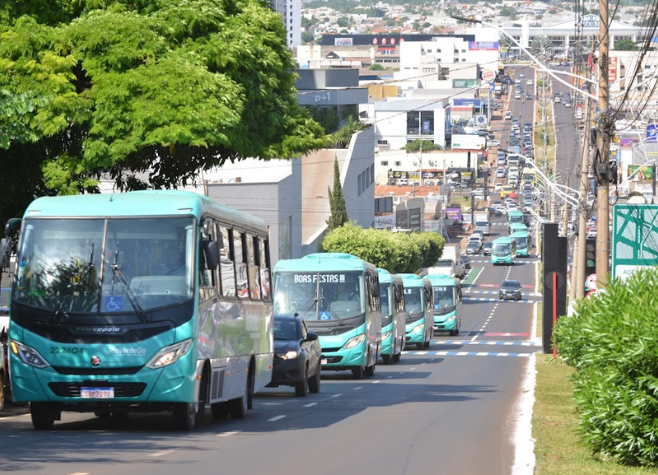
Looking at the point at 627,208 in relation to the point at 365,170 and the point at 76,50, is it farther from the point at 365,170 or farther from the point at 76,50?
the point at 365,170

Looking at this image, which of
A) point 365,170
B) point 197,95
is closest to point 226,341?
point 197,95

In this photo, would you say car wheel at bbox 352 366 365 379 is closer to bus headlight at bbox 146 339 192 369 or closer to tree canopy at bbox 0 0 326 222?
tree canopy at bbox 0 0 326 222

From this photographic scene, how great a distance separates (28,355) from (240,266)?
171 inches

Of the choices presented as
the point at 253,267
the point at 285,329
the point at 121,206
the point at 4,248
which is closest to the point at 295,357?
the point at 285,329

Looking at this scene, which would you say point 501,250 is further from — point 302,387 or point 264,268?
point 264,268

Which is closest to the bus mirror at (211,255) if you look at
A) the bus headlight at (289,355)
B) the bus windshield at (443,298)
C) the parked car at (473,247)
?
the bus headlight at (289,355)

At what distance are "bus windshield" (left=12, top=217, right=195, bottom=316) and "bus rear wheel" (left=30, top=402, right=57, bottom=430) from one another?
4.27ft

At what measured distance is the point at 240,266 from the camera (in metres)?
19.8

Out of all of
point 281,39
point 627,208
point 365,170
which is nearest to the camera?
point 281,39

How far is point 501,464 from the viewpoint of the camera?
1417 centimetres

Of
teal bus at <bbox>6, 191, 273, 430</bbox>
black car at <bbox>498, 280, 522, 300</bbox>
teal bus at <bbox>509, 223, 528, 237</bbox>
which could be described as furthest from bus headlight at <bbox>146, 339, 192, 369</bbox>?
teal bus at <bbox>509, 223, 528, 237</bbox>

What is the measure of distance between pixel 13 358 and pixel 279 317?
10.8m

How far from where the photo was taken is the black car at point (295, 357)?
25.7 metres

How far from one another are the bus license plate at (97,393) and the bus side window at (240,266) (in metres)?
3.67
